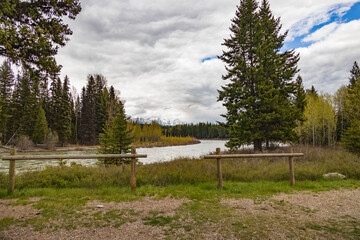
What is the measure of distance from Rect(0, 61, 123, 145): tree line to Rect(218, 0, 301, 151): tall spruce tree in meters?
19.4

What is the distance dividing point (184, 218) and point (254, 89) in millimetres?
15151

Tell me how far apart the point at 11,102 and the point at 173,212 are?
49.7m

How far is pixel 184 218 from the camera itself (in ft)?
14.8

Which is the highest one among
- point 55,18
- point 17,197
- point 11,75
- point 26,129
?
point 11,75

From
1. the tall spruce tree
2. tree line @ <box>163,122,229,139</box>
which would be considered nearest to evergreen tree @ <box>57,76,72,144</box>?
the tall spruce tree

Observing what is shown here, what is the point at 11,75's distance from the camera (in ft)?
132

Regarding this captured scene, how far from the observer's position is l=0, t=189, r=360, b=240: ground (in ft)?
12.2

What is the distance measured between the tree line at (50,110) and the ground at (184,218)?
25.6 metres

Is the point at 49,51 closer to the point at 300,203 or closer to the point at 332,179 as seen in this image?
the point at 300,203

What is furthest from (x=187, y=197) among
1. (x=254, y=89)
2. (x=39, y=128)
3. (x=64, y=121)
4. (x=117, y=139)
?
(x=64, y=121)

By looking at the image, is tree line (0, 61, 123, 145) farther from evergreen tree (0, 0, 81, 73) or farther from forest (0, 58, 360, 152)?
evergreen tree (0, 0, 81, 73)

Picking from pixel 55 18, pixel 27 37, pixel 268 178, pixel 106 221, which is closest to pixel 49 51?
pixel 27 37

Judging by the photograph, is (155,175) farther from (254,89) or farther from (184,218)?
(254,89)

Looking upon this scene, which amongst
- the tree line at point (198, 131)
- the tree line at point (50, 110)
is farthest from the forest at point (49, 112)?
the tree line at point (198, 131)
